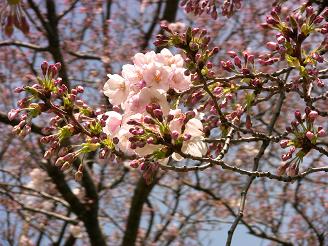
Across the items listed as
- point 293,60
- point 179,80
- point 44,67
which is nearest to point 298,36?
point 293,60

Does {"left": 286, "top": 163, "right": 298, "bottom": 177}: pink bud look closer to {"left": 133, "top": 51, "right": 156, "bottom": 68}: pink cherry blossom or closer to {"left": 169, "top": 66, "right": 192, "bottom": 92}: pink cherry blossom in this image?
{"left": 169, "top": 66, "right": 192, "bottom": 92}: pink cherry blossom

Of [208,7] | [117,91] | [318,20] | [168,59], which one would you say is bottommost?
[117,91]

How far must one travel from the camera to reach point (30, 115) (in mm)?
2039

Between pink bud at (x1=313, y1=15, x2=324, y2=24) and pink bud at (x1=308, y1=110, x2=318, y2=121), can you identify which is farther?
pink bud at (x1=313, y1=15, x2=324, y2=24)

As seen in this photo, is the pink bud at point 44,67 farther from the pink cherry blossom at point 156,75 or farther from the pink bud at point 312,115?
the pink bud at point 312,115

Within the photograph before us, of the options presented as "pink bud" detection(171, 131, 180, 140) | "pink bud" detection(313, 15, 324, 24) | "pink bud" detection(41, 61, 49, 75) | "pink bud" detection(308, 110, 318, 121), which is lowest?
"pink bud" detection(171, 131, 180, 140)

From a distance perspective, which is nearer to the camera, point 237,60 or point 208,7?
point 237,60

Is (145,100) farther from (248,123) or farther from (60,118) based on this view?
(248,123)

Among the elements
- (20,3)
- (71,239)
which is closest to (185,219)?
(71,239)

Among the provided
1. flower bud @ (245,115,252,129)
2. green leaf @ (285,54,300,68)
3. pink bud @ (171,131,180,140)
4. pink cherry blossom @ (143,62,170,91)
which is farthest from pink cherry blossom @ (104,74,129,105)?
green leaf @ (285,54,300,68)

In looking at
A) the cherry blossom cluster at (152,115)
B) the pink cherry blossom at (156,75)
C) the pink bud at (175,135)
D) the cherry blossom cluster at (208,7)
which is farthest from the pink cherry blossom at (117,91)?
the cherry blossom cluster at (208,7)

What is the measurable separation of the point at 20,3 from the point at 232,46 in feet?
21.5

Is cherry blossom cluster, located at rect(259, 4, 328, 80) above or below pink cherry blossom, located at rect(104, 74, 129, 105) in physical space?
above

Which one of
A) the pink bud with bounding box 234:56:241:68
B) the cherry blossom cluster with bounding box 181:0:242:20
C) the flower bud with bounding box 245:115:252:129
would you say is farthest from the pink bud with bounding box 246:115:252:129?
the cherry blossom cluster with bounding box 181:0:242:20
